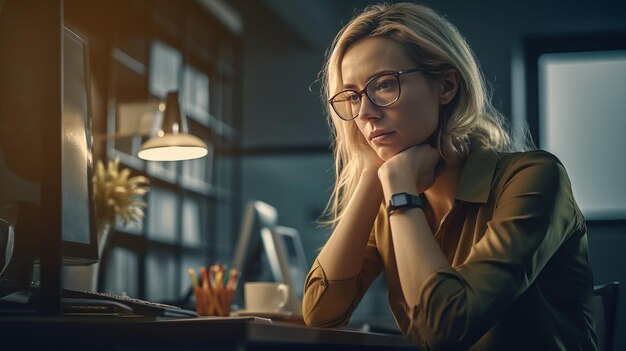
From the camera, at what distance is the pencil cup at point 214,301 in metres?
2.09

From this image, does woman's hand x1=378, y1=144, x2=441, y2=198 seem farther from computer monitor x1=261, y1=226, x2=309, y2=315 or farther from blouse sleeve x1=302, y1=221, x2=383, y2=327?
computer monitor x1=261, y1=226, x2=309, y2=315

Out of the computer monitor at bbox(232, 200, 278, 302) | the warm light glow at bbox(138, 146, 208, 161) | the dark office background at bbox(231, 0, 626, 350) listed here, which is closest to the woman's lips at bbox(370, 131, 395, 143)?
the warm light glow at bbox(138, 146, 208, 161)

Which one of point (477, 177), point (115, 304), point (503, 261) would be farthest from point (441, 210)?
point (115, 304)

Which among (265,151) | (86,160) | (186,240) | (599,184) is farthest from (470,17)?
(86,160)

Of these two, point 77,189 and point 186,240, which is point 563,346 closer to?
point 77,189

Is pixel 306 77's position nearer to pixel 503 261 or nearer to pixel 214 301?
Answer: pixel 214 301

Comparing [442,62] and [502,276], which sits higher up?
[442,62]

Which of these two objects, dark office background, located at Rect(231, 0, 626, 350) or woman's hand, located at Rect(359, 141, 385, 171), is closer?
woman's hand, located at Rect(359, 141, 385, 171)

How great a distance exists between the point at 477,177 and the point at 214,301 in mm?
905

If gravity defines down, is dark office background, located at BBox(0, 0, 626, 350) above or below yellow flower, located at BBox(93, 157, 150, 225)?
above

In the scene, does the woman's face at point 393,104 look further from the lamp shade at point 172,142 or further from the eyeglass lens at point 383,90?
the lamp shade at point 172,142

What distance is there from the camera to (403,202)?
134cm

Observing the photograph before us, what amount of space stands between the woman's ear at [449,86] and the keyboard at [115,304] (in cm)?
63

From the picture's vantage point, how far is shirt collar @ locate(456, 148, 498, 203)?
1410 mm
